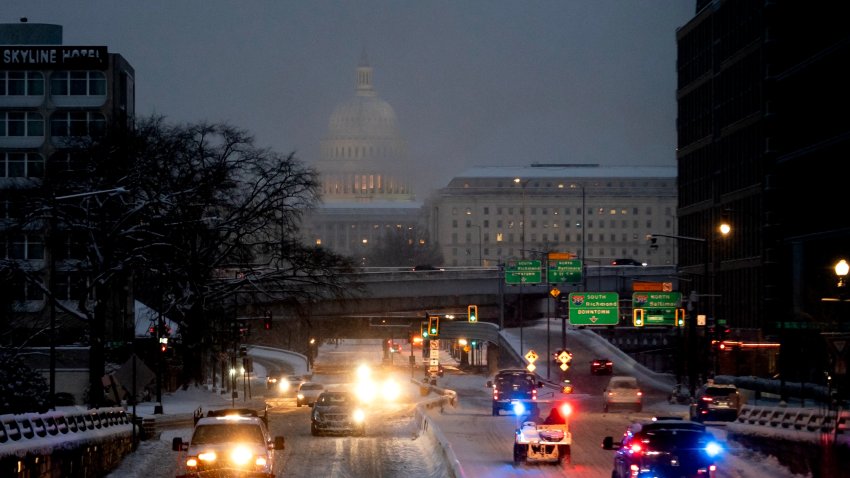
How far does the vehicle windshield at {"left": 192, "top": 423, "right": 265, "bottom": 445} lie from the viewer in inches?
1159

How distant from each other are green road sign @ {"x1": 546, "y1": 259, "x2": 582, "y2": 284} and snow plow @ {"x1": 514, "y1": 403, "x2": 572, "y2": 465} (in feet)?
203

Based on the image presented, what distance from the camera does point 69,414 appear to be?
34.7m

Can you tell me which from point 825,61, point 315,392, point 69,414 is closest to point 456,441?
point 69,414

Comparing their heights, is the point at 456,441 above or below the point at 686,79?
below

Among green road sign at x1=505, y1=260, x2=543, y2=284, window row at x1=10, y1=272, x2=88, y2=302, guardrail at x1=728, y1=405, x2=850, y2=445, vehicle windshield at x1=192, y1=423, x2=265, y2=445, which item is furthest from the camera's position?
green road sign at x1=505, y1=260, x2=543, y2=284

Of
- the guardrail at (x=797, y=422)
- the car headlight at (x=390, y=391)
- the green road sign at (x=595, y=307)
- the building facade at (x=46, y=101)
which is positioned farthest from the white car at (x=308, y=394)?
the guardrail at (x=797, y=422)

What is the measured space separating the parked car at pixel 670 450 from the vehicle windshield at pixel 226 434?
7.59 m

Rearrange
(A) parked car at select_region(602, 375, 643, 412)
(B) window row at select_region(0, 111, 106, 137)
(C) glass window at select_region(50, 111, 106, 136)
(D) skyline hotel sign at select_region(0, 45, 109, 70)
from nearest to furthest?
(A) parked car at select_region(602, 375, 643, 412)
(C) glass window at select_region(50, 111, 106, 136)
(D) skyline hotel sign at select_region(0, 45, 109, 70)
(B) window row at select_region(0, 111, 106, 137)

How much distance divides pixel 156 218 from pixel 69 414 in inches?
1560

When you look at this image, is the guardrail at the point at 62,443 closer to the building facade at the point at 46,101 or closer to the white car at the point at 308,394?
the white car at the point at 308,394

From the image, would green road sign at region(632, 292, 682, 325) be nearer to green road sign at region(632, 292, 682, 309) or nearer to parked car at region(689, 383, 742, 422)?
green road sign at region(632, 292, 682, 309)

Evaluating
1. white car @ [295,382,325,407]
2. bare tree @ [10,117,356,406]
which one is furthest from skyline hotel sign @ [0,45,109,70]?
white car @ [295,382,325,407]

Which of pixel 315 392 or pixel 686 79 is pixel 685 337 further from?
pixel 315 392

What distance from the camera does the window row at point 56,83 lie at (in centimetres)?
9662
